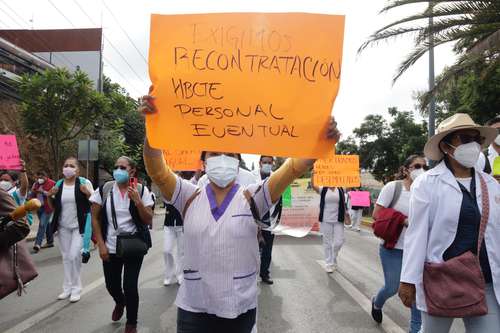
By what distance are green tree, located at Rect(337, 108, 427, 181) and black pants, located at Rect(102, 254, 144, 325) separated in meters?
33.9

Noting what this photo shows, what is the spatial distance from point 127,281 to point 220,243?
2.54m

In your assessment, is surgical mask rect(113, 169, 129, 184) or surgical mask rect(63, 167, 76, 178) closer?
surgical mask rect(113, 169, 129, 184)

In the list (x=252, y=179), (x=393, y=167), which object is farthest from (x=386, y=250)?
(x=393, y=167)

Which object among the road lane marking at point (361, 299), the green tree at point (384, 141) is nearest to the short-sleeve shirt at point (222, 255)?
the road lane marking at point (361, 299)

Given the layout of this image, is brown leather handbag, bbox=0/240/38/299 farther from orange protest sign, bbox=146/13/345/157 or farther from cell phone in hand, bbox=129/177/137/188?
orange protest sign, bbox=146/13/345/157

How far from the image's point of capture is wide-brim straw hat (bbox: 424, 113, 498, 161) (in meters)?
3.29

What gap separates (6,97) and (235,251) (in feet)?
80.4

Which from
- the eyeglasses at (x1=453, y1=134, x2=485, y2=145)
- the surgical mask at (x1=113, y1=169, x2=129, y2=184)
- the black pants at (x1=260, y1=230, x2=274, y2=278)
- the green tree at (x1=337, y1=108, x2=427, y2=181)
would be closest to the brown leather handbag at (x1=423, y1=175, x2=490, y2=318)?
the eyeglasses at (x1=453, y1=134, x2=485, y2=145)

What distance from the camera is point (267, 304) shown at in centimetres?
616

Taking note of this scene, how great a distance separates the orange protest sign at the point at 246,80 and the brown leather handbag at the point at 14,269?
1750 millimetres

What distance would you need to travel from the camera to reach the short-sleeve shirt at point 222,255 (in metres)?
2.70

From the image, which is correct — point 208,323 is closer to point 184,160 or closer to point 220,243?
point 220,243

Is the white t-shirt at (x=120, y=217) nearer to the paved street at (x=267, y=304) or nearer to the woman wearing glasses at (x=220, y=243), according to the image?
the paved street at (x=267, y=304)

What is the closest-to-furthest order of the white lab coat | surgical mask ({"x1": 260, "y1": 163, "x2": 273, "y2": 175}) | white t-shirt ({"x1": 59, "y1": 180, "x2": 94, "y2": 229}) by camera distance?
the white lab coat < white t-shirt ({"x1": 59, "y1": 180, "x2": 94, "y2": 229}) < surgical mask ({"x1": 260, "y1": 163, "x2": 273, "y2": 175})
